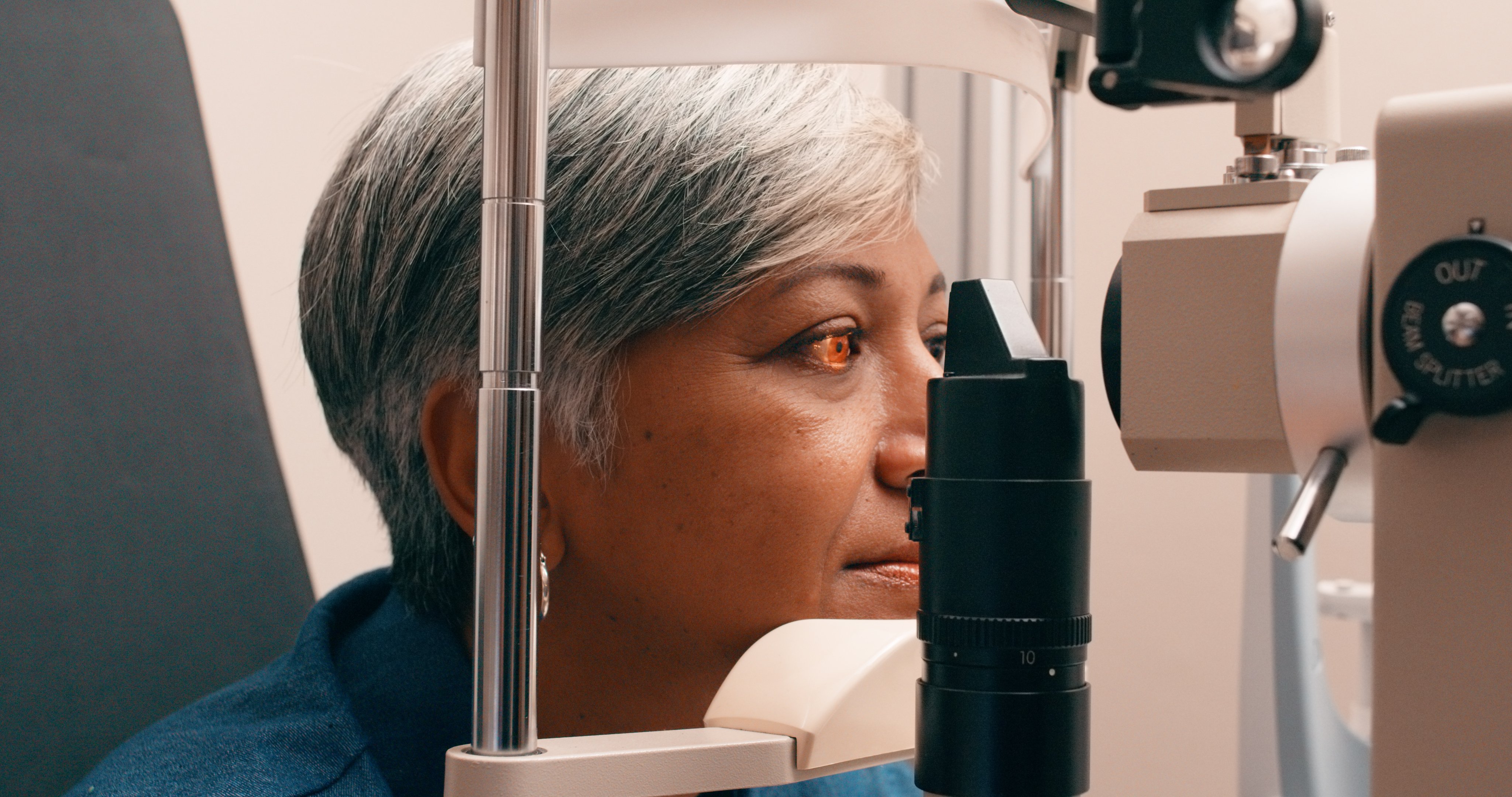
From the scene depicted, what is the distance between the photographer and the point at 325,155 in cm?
125

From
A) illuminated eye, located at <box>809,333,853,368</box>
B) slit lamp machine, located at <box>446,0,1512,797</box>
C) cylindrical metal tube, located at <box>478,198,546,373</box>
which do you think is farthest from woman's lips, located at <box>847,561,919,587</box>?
cylindrical metal tube, located at <box>478,198,546,373</box>

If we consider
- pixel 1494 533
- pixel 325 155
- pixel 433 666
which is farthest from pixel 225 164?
pixel 1494 533

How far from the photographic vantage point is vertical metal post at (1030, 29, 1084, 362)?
901mm

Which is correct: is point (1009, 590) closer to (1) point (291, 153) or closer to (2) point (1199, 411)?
(2) point (1199, 411)

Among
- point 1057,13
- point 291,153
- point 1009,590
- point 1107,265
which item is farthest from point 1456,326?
point 1107,265

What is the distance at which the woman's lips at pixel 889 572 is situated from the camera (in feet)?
2.69

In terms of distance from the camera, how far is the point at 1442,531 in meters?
0.42

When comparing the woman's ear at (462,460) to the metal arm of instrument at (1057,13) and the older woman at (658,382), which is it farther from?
the metal arm of instrument at (1057,13)

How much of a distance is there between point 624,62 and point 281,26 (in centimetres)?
70

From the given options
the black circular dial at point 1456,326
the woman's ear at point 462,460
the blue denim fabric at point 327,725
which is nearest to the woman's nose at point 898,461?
the woman's ear at point 462,460

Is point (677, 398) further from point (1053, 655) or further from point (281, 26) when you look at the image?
point (281, 26)

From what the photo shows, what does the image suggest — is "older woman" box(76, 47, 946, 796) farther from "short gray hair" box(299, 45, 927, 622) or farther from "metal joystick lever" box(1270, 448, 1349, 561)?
"metal joystick lever" box(1270, 448, 1349, 561)

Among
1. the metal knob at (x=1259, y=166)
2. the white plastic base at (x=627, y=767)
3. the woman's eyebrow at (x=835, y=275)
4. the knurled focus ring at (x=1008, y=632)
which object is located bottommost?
the white plastic base at (x=627, y=767)

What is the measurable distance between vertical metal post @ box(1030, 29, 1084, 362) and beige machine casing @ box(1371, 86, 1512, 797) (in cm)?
47
